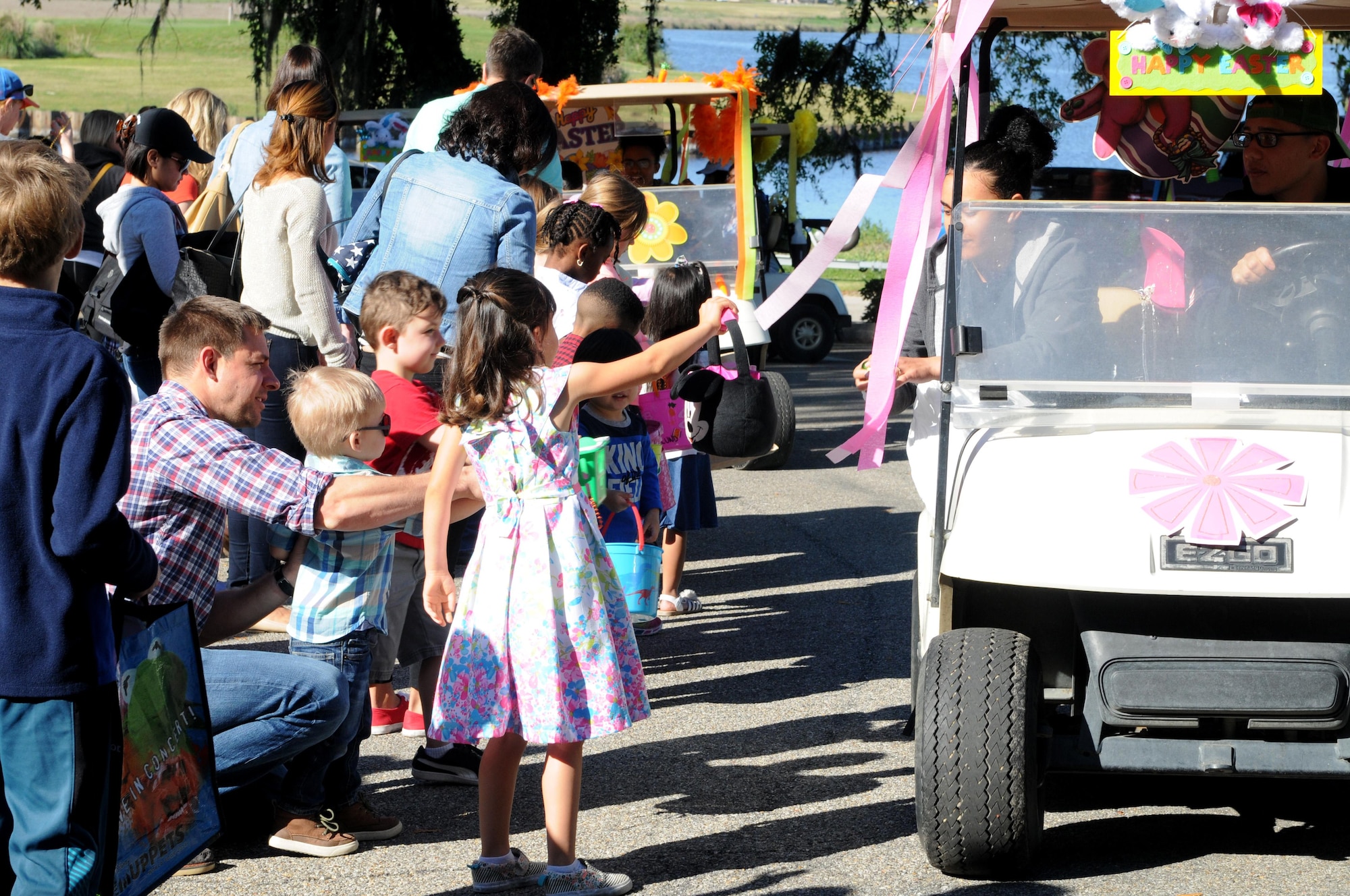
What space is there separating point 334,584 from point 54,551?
45.9 inches

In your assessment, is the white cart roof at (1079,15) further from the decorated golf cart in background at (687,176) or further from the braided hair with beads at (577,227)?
the decorated golf cart in background at (687,176)

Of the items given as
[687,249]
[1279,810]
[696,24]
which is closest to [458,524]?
[1279,810]

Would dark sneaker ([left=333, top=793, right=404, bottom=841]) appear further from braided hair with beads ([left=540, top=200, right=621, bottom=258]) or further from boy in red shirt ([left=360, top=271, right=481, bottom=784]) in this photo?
braided hair with beads ([left=540, top=200, right=621, bottom=258])

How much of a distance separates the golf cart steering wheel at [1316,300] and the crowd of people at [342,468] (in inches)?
51.0

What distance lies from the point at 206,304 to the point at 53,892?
1.45 meters

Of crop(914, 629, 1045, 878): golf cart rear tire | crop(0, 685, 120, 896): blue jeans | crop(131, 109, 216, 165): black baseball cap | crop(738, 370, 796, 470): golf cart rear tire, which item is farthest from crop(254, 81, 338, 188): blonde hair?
crop(914, 629, 1045, 878): golf cart rear tire

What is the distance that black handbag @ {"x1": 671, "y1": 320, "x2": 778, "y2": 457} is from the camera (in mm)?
4242

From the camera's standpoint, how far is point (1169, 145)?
4.45 meters

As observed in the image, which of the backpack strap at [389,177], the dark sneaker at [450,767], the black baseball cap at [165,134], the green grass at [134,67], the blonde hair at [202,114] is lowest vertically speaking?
the dark sneaker at [450,767]

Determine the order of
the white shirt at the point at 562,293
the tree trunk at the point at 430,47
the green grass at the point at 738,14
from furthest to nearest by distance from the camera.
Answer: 1. the green grass at the point at 738,14
2. the tree trunk at the point at 430,47
3. the white shirt at the point at 562,293

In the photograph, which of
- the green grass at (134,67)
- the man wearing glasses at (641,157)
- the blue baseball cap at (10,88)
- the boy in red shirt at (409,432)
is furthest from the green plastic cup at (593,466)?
the green grass at (134,67)

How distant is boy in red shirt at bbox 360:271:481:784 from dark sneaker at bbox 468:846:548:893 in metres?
0.72

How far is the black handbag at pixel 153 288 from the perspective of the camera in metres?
5.03

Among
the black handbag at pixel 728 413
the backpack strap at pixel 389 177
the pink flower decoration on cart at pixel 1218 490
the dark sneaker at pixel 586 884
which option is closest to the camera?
the pink flower decoration on cart at pixel 1218 490
